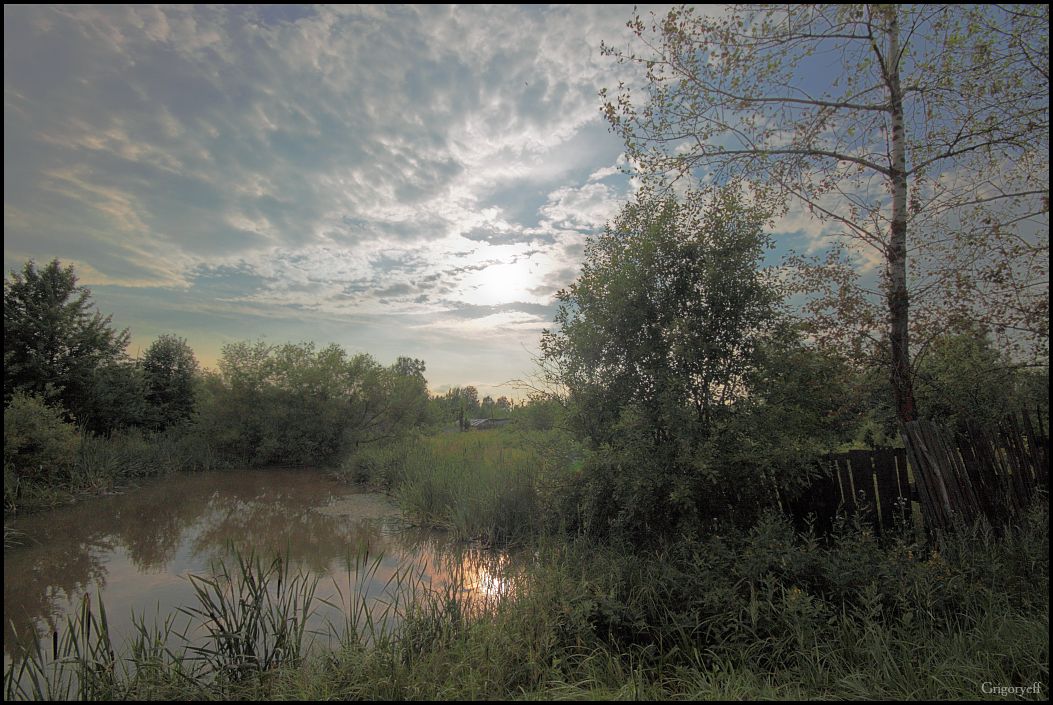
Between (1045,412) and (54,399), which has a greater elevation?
(54,399)

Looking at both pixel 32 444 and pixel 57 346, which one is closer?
pixel 32 444

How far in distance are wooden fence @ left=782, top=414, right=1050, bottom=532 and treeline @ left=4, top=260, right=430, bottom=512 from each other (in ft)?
47.3

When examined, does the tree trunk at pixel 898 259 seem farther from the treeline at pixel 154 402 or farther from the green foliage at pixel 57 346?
the green foliage at pixel 57 346

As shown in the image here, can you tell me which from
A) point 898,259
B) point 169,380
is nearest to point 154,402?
point 169,380

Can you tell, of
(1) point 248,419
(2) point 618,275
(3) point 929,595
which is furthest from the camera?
(1) point 248,419

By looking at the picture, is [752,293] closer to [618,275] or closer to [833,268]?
[833,268]

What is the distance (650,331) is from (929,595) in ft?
10.8

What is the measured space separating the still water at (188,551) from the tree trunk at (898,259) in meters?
4.90

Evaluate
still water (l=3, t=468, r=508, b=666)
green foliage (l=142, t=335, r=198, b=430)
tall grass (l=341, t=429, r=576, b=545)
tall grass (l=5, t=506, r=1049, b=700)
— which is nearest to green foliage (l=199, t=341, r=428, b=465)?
green foliage (l=142, t=335, r=198, b=430)

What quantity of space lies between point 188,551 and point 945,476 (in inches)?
405

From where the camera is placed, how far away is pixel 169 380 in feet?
64.4

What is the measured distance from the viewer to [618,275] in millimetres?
5555

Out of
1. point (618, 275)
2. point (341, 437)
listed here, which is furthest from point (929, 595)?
point (341, 437)

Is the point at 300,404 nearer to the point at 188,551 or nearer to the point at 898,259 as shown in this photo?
the point at 188,551
